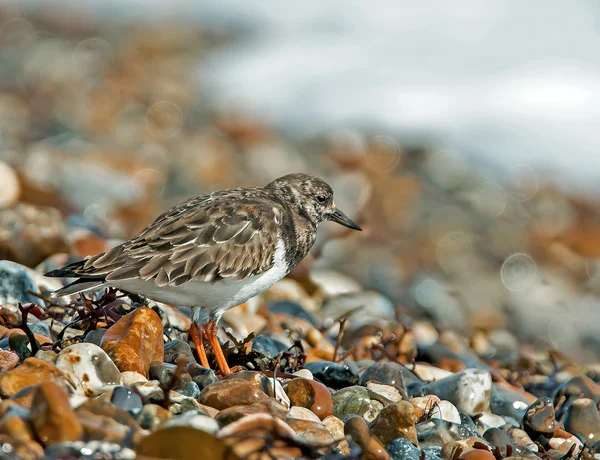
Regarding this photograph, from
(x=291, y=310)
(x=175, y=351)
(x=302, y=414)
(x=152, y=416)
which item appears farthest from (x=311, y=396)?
(x=291, y=310)

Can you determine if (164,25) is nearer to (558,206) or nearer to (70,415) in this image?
(558,206)

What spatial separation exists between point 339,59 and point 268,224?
Result: 8.46 metres

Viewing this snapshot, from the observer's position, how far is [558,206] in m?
8.77

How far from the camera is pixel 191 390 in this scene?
2.87 metres

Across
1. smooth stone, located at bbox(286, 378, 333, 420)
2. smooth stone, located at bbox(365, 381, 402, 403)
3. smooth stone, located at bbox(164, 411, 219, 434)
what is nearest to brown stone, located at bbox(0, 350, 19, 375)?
smooth stone, located at bbox(164, 411, 219, 434)

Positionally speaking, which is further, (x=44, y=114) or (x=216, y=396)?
(x=44, y=114)

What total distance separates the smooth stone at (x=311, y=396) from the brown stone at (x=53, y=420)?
3.14 ft

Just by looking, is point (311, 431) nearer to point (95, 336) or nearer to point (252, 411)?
point (252, 411)

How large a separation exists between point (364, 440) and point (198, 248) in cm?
121

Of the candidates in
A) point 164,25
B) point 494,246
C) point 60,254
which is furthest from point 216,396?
point 164,25

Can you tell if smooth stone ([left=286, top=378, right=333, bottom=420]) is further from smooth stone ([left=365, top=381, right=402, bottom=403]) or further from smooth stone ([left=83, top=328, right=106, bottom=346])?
smooth stone ([left=83, top=328, right=106, bottom=346])

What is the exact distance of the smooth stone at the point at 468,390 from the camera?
3.56 m

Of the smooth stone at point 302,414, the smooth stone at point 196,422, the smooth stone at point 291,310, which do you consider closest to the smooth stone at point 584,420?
the smooth stone at point 302,414

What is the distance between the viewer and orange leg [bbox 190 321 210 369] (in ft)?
11.5
